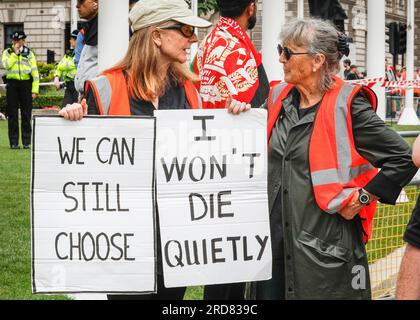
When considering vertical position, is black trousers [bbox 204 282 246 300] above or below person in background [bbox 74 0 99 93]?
below

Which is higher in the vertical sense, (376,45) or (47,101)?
(376,45)

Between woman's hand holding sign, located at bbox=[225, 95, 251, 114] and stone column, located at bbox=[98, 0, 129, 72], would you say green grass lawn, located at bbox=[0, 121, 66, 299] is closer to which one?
stone column, located at bbox=[98, 0, 129, 72]

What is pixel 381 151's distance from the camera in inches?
172

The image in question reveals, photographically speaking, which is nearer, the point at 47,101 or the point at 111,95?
the point at 111,95

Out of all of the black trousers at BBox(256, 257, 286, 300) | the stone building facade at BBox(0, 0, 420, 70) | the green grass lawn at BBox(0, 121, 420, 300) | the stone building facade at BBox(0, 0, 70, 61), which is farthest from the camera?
the stone building facade at BBox(0, 0, 70, 61)

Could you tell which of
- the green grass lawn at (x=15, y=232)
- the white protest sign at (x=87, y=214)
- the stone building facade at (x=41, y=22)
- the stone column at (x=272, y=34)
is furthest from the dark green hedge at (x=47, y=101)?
the white protest sign at (x=87, y=214)

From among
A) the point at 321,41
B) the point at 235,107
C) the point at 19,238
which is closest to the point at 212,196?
the point at 235,107

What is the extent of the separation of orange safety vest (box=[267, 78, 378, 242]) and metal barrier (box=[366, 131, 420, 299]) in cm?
190

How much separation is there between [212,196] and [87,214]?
0.54m

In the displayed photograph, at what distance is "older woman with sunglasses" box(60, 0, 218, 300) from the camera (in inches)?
170

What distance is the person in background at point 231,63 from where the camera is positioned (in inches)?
223

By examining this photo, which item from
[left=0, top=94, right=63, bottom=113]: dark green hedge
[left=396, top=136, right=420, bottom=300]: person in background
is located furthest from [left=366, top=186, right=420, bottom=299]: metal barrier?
[left=0, top=94, right=63, bottom=113]: dark green hedge

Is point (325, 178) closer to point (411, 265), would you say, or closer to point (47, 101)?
point (411, 265)

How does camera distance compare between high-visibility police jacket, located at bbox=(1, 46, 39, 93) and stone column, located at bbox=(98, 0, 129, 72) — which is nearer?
stone column, located at bbox=(98, 0, 129, 72)
